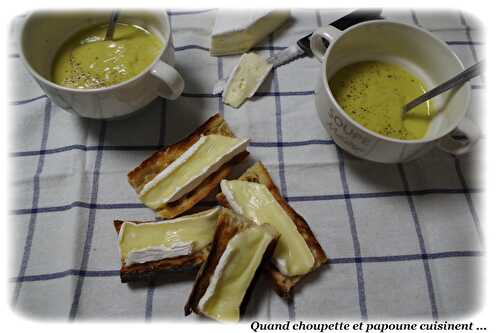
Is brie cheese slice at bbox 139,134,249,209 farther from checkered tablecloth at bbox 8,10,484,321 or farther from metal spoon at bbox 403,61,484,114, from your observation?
metal spoon at bbox 403,61,484,114

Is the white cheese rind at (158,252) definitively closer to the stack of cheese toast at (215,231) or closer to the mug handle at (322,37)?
the stack of cheese toast at (215,231)

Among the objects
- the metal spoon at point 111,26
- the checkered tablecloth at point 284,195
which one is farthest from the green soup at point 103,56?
the checkered tablecloth at point 284,195

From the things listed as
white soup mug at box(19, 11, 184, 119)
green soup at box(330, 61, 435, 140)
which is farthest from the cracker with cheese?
green soup at box(330, 61, 435, 140)

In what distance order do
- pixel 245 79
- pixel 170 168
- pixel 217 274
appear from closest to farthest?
pixel 217 274, pixel 170 168, pixel 245 79

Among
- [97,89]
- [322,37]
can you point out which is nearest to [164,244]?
[97,89]

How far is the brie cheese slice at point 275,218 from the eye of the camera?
2.81 feet

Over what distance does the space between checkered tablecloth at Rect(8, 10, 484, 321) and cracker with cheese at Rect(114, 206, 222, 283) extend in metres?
0.05

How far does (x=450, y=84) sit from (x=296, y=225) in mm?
443

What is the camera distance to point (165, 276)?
0.88 meters

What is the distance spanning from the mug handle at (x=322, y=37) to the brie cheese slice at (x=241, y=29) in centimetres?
22

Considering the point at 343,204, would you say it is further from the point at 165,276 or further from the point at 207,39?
the point at 207,39

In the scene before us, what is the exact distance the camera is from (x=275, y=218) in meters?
0.89

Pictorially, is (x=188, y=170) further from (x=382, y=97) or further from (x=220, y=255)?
(x=382, y=97)
